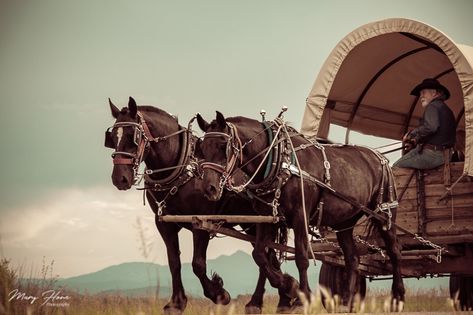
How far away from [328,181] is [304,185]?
46 cm

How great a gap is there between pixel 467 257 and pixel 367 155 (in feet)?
5.67

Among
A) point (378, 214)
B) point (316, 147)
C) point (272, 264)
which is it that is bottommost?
point (272, 264)

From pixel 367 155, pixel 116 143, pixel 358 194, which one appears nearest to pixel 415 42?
pixel 367 155

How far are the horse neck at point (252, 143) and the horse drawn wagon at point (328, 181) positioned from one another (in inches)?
0.5

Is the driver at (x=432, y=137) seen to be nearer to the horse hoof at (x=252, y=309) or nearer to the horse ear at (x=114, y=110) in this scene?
the horse hoof at (x=252, y=309)

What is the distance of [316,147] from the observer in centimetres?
981

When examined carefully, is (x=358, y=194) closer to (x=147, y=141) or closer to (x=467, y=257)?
(x=467, y=257)

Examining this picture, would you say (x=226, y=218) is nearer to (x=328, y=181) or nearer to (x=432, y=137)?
(x=328, y=181)

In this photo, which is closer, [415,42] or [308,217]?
[308,217]

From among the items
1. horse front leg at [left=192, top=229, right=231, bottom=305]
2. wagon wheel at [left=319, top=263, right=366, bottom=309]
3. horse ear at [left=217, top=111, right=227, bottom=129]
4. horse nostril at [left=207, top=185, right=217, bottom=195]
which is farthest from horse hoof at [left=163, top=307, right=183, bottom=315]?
wagon wheel at [left=319, top=263, right=366, bottom=309]

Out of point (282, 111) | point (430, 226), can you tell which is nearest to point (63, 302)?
point (282, 111)

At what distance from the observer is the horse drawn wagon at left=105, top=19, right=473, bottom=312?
8.99m

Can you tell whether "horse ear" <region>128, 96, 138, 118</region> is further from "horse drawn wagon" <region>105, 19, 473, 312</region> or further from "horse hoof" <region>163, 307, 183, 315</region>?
"horse hoof" <region>163, 307, 183, 315</region>

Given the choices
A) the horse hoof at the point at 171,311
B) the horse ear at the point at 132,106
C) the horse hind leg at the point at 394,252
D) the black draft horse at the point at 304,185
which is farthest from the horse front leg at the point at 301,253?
the horse ear at the point at 132,106
